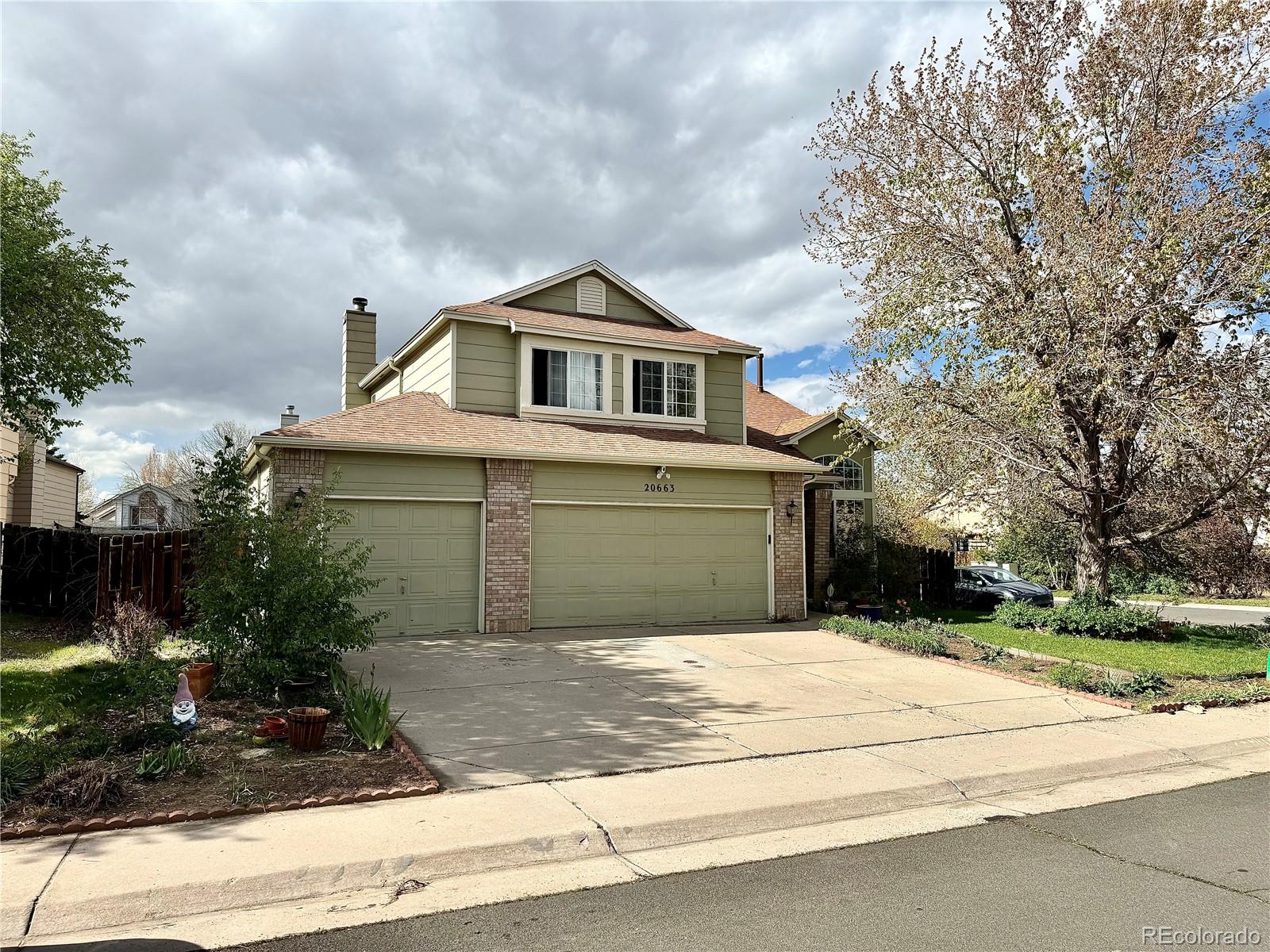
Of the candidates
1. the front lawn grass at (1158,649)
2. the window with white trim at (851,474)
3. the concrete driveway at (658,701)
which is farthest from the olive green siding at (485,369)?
the window with white trim at (851,474)

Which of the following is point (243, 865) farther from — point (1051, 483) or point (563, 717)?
point (1051, 483)

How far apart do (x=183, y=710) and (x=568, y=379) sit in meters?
10.7

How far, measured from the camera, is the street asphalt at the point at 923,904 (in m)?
4.04

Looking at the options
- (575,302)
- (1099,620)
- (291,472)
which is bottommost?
(1099,620)

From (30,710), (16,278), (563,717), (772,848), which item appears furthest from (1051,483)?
(16,278)

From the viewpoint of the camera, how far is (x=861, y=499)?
2367 centimetres

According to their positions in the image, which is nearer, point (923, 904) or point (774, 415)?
point (923, 904)

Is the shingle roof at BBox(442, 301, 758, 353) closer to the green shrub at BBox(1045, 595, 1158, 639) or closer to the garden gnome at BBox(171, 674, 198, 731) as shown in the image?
the green shrub at BBox(1045, 595, 1158, 639)

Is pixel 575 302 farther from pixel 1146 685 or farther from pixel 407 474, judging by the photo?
pixel 1146 685

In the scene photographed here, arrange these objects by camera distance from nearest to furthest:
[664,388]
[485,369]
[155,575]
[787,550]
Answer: [155,575], [485,369], [787,550], [664,388]

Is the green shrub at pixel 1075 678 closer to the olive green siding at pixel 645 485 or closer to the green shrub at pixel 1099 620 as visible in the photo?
the green shrub at pixel 1099 620

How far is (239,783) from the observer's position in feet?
19.9

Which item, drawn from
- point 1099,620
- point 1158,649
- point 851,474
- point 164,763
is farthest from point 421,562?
point 851,474

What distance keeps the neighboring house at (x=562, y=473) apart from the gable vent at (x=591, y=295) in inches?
1.5
